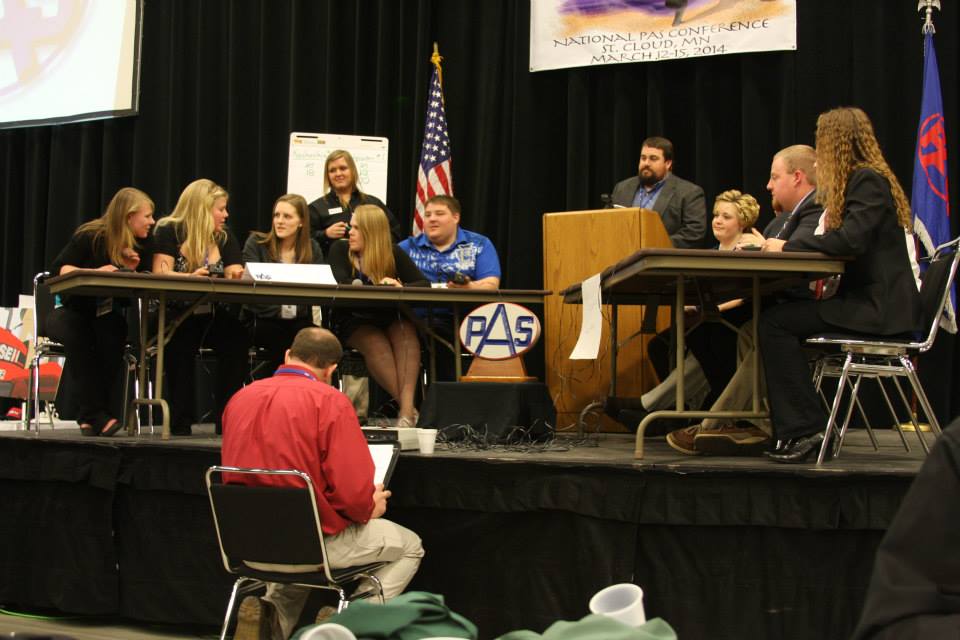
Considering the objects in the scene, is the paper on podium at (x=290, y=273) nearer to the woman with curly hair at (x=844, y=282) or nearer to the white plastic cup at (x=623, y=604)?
the woman with curly hair at (x=844, y=282)

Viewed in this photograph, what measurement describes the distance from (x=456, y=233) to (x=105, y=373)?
1908 mm

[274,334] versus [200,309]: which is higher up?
[200,309]

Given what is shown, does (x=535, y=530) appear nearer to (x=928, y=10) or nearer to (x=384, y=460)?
(x=384, y=460)

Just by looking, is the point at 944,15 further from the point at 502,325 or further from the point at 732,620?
the point at 732,620

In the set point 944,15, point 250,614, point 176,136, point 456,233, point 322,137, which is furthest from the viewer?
point 176,136

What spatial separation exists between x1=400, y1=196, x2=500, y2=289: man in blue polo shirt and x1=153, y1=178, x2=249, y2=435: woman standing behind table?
3.32ft

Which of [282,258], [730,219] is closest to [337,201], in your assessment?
[282,258]

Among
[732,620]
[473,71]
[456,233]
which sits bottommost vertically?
[732,620]

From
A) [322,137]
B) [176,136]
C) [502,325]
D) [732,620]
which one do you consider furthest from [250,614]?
[176,136]

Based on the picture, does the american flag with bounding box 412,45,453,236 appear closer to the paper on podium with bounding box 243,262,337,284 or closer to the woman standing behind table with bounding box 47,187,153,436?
the paper on podium with bounding box 243,262,337,284

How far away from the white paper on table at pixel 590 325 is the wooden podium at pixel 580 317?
983 millimetres

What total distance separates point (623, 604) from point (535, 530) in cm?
229

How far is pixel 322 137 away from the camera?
6816 mm

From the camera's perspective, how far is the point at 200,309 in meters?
4.93
